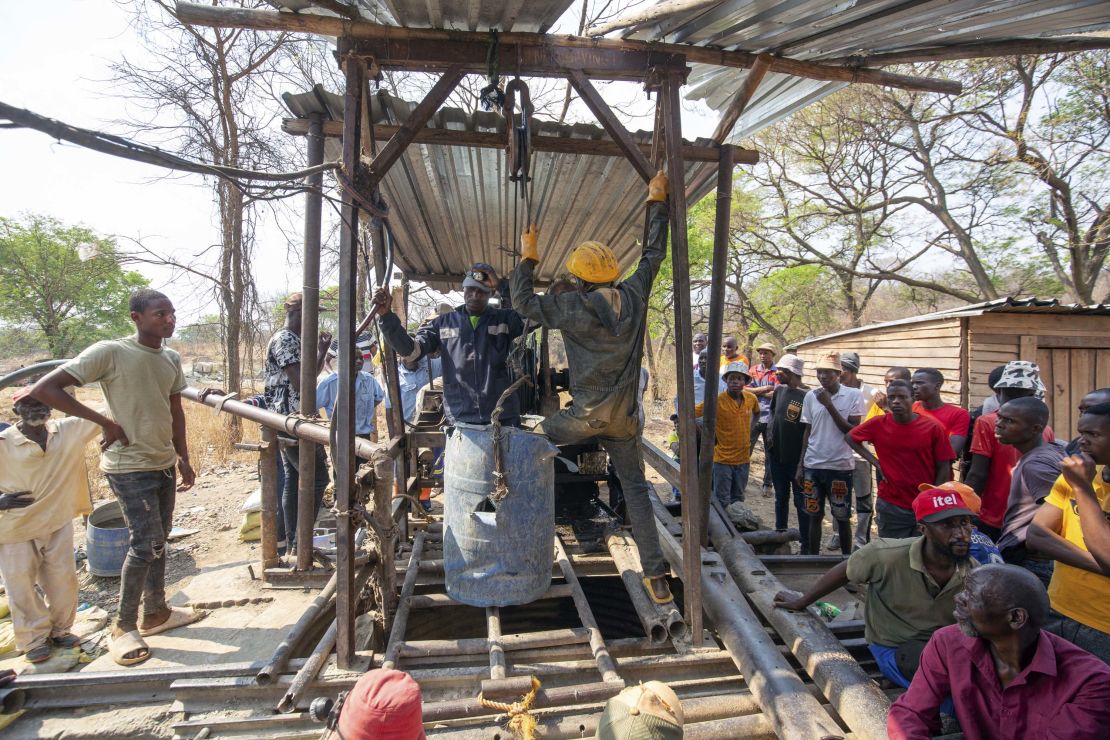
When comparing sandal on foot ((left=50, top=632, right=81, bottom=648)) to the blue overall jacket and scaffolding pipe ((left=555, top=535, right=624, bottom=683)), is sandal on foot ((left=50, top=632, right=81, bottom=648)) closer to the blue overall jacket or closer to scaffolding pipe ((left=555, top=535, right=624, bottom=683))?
the blue overall jacket

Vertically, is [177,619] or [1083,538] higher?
[1083,538]

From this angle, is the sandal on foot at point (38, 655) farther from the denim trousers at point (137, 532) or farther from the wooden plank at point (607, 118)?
the wooden plank at point (607, 118)

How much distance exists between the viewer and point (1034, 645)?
179 centimetres

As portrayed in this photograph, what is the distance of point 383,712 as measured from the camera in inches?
55.9

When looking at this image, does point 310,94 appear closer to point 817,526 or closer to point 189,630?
point 189,630

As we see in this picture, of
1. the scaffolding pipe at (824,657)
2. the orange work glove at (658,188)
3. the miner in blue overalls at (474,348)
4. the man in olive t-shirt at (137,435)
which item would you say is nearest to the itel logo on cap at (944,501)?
the scaffolding pipe at (824,657)

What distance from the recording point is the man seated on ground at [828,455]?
4.98 m

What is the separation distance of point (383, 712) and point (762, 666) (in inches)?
75.6

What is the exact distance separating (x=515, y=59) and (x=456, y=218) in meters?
2.81

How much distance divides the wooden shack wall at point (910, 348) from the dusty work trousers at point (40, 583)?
9544 millimetres

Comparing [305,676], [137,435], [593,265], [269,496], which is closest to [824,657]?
[593,265]

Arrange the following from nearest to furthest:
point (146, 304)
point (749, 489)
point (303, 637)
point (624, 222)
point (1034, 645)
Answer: point (1034, 645) → point (303, 637) → point (146, 304) → point (624, 222) → point (749, 489)

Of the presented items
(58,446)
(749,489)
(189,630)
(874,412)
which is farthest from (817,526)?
(58,446)

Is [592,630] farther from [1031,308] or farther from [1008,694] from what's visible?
[1031,308]
